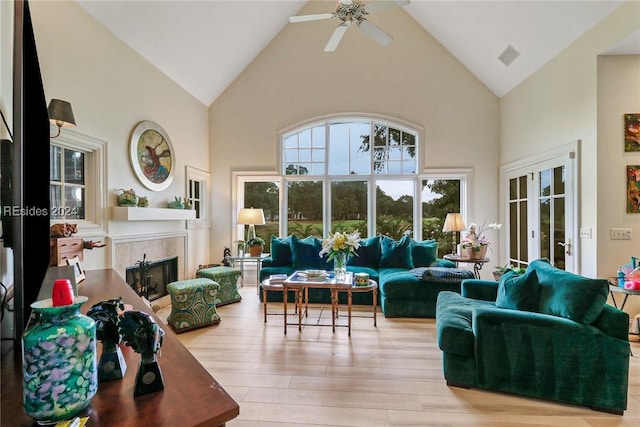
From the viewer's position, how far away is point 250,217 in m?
5.24

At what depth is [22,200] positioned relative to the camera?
0.95 m

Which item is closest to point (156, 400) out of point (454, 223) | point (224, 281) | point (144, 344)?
point (144, 344)

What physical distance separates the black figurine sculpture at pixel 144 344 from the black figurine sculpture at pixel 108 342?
60 millimetres

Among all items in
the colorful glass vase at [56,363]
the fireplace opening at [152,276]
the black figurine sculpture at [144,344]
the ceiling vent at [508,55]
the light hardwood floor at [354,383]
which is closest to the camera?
the colorful glass vase at [56,363]

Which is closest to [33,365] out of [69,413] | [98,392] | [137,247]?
[69,413]

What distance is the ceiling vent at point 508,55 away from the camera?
4.25 metres

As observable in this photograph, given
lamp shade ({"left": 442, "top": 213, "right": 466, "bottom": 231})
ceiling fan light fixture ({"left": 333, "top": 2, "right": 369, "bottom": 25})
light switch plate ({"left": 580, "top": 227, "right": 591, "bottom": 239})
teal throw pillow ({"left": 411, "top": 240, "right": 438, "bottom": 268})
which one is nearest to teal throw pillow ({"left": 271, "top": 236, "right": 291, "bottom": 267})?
teal throw pillow ({"left": 411, "top": 240, "right": 438, "bottom": 268})

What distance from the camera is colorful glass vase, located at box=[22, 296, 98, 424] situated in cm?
64

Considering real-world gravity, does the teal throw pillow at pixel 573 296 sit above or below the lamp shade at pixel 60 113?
below

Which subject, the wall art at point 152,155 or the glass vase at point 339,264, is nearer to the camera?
the glass vase at point 339,264

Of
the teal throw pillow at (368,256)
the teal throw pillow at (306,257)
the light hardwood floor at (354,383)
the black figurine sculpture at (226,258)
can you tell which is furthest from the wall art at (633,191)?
the black figurine sculpture at (226,258)

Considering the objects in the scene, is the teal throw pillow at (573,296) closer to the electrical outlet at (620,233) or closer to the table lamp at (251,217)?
the electrical outlet at (620,233)

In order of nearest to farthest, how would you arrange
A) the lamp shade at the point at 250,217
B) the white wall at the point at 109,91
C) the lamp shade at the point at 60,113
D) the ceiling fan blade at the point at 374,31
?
the lamp shade at the point at 60,113 → the white wall at the point at 109,91 → the ceiling fan blade at the point at 374,31 → the lamp shade at the point at 250,217

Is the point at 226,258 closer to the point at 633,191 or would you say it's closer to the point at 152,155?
the point at 152,155
